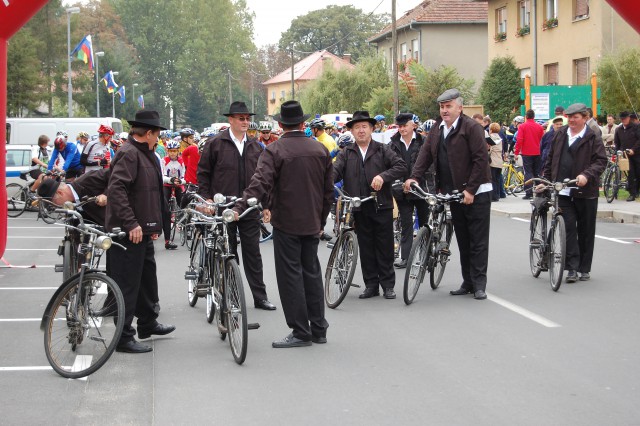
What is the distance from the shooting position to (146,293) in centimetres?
834

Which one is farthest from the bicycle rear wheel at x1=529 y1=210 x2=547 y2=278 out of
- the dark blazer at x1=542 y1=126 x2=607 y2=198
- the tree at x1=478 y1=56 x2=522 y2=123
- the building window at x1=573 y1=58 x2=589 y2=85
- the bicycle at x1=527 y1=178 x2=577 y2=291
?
the tree at x1=478 y1=56 x2=522 y2=123

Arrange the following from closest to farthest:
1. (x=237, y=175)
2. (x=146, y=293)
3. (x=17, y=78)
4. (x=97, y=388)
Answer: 1. (x=97, y=388)
2. (x=146, y=293)
3. (x=237, y=175)
4. (x=17, y=78)

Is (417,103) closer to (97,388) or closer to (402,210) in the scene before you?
(402,210)

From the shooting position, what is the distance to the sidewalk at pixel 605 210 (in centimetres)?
1889

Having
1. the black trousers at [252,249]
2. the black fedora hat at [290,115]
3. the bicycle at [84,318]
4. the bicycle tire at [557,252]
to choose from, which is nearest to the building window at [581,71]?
the bicycle tire at [557,252]

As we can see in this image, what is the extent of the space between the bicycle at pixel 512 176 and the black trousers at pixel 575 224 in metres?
14.1

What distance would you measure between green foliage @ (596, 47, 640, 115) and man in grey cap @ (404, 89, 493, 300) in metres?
18.3

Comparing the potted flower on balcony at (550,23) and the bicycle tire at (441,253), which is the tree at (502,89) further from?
the bicycle tire at (441,253)

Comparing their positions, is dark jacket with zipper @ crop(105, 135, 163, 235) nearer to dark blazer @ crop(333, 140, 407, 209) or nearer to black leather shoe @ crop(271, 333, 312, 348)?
black leather shoe @ crop(271, 333, 312, 348)

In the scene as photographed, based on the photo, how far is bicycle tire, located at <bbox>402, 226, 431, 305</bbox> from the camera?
391 inches

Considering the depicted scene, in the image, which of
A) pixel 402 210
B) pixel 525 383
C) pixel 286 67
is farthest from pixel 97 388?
pixel 286 67

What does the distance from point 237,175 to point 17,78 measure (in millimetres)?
50753

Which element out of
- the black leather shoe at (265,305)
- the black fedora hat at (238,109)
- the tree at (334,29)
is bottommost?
the black leather shoe at (265,305)

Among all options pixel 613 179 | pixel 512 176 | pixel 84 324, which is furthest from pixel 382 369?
pixel 512 176
